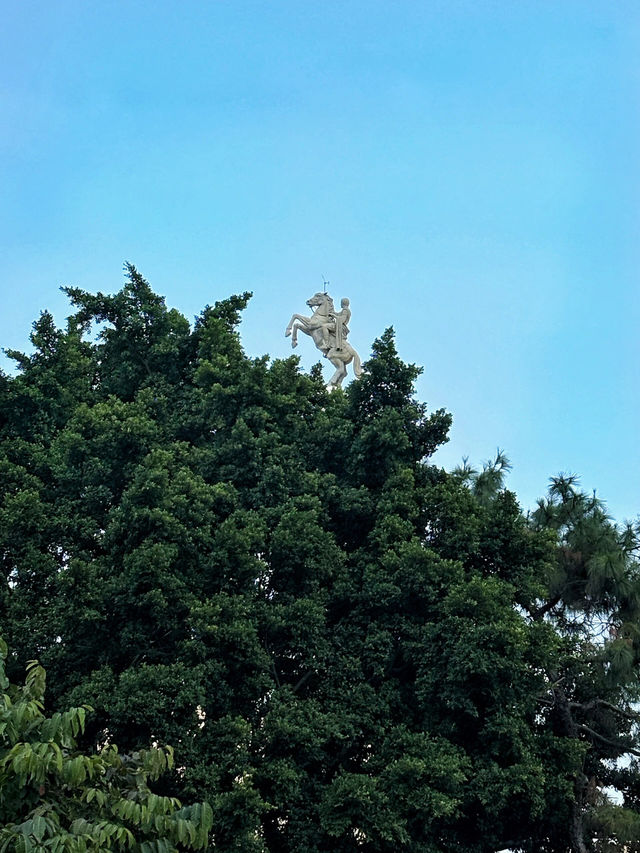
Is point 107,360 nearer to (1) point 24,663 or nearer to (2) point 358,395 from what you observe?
(2) point 358,395

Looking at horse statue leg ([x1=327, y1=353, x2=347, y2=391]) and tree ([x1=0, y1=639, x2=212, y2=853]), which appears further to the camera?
horse statue leg ([x1=327, y1=353, x2=347, y2=391])

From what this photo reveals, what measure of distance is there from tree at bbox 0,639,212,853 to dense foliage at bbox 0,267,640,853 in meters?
4.34

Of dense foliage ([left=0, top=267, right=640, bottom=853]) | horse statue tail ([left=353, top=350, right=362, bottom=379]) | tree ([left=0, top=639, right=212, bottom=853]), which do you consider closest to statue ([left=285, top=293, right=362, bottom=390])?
horse statue tail ([left=353, top=350, right=362, bottom=379])

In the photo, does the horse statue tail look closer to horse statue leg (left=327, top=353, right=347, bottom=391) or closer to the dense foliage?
horse statue leg (left=327, top=353, right=347, bottom=391)

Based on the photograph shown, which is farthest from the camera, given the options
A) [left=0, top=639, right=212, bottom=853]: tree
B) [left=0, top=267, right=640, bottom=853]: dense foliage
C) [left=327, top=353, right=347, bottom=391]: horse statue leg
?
[left=327, top=353, right=347, bottom=391]: horse statue leg

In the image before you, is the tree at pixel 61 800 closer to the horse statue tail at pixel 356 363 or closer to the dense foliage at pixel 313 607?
the dense foliage at pixel 313 607

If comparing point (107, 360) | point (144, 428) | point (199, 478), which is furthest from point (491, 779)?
point (107, 360)

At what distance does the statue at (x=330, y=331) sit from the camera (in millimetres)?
21141

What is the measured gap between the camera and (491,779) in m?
14.1

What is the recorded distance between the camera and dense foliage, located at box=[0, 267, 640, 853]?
543 inches

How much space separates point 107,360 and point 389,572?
22.0 feet

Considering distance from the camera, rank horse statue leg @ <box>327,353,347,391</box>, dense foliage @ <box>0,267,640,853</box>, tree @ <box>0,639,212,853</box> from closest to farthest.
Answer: tree @ <box>0,639,212,853</box>
dense foliage @ <box>0,267,640,853</box>
horse statue leg @ <box>327,353,347,391</box>

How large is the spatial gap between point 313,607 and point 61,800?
651 cm

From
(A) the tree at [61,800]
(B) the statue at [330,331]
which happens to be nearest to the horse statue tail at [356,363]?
(B) the statue at [330,331]
